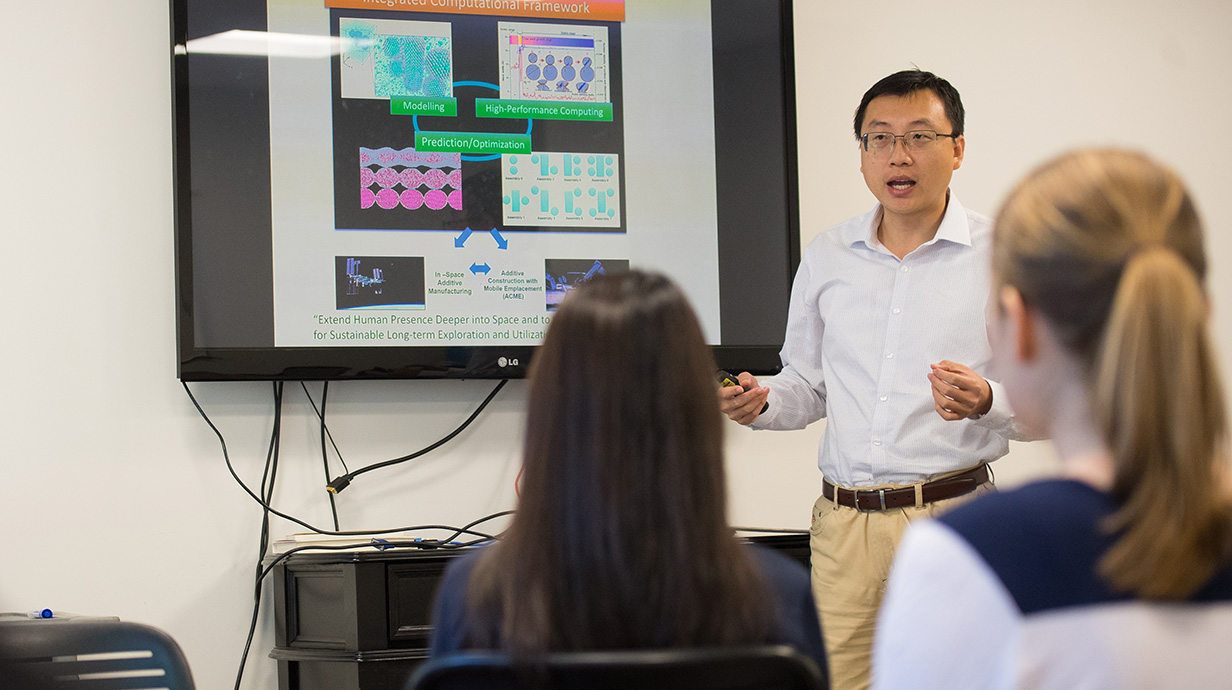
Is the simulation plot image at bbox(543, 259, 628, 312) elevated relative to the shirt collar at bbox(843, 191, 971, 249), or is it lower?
lower

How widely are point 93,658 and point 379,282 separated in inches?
58.7

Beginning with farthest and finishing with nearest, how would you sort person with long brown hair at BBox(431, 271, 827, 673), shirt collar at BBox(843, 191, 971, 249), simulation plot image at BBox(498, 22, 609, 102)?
simulation plot image at BBox(498, 22, 609, 102) → shirt collar at BBox(843, 191, 971, 249) → person with long brown hair at BBox(431, 271, 827, 673)

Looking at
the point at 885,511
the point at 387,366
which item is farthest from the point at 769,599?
the point at 387,366

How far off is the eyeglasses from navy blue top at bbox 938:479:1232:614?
1654 millimetres

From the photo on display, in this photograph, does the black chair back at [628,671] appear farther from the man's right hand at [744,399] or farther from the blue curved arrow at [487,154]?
the blue curved arrow at [487,154]

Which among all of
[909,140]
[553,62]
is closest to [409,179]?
[553,62]

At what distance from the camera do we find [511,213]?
8.68 ft

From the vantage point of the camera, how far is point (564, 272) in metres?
2.68

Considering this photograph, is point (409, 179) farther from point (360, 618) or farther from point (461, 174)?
point (360, 618)

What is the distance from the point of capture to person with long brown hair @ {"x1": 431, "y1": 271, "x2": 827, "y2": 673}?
921mm

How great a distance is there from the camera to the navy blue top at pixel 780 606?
3.15 feet

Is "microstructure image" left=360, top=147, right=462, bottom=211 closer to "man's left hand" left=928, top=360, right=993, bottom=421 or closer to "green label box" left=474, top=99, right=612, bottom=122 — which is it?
"green label box" left=474, top=99, right=612, bottom=122

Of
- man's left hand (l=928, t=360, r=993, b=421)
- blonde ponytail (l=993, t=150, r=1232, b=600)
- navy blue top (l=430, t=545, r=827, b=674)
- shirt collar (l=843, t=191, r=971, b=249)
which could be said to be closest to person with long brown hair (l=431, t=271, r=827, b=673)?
navy blue top (l=430, t=545, r=827, b=674)

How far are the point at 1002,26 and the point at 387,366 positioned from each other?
215cm
